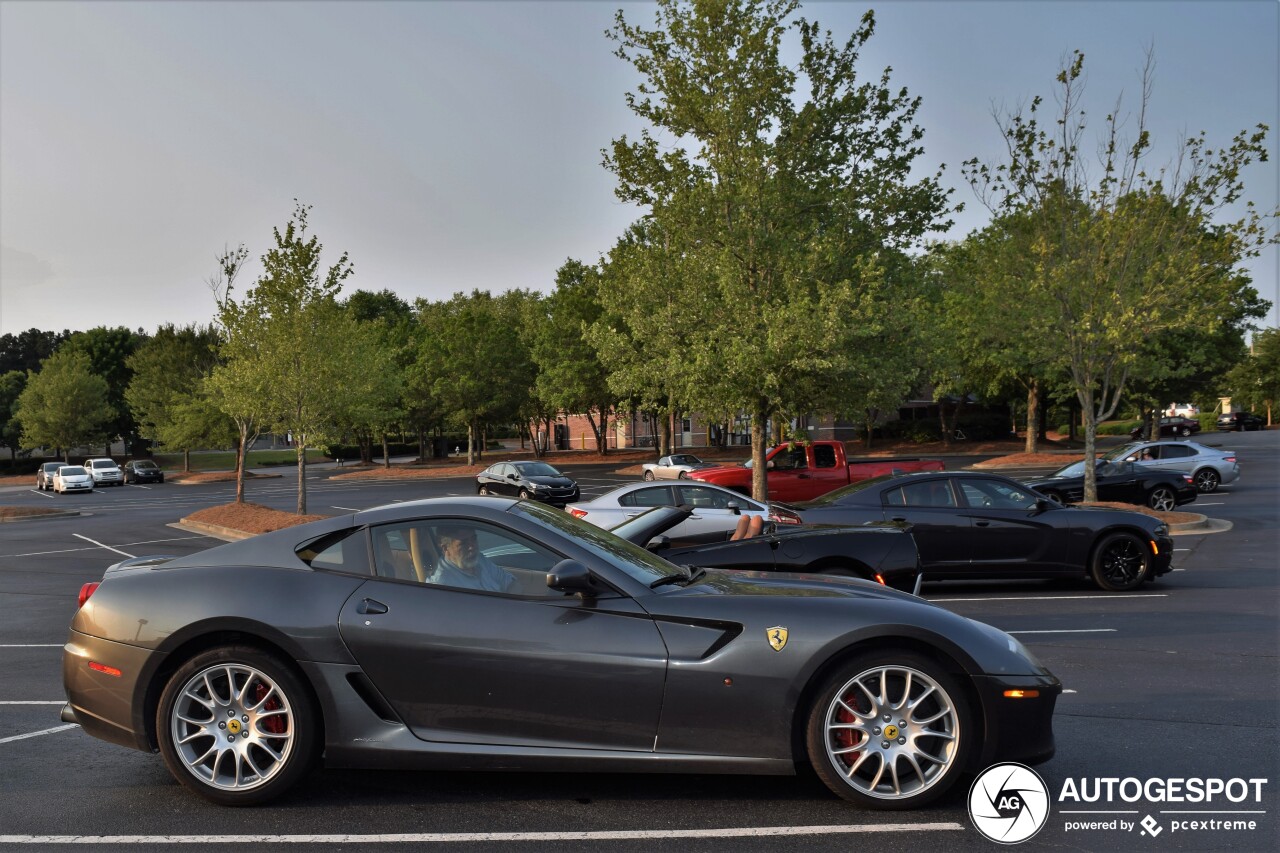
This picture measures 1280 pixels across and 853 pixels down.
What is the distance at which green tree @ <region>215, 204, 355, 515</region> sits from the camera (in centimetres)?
2388

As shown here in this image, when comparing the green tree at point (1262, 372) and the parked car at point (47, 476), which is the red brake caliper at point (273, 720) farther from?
the green tree at point (1262, 372)

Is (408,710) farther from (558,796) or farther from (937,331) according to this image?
(937,331)

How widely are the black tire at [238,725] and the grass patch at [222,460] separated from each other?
69.4m

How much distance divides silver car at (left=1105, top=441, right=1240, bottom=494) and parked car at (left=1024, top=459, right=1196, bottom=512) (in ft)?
14.2

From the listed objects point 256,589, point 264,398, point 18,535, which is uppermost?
point 264,398

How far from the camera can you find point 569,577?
4.39 meters

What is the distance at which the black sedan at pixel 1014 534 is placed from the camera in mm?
11688

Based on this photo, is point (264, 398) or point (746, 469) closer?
point (264, 398)

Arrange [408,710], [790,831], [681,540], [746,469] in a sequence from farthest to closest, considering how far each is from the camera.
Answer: [746,469]
[681,540]
[408,710]
[790,831]

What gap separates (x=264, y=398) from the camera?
24078mm

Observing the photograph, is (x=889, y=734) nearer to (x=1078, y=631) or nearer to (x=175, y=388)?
(x=1078, y=631)

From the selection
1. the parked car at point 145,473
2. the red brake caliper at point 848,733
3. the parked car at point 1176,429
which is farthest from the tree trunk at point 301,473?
the parked car at point 1176,429

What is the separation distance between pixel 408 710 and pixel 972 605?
26.7ft

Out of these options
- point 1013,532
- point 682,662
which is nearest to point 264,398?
point 1013,532
